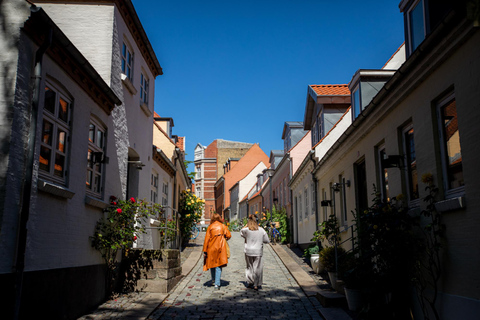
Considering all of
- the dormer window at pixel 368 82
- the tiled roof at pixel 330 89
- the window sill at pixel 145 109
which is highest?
the tiled roof at pixel 330 89

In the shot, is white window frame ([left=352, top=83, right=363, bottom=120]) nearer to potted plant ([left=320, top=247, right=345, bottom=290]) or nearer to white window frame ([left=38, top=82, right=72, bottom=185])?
potted plant ([left=320, top=247, right=345, bottom=290])

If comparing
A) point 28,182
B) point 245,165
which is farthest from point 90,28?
point 245,165

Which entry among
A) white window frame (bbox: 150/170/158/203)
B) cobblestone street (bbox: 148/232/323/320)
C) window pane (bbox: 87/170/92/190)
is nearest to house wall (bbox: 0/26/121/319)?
window pane (bbox: 87/170/92/190)

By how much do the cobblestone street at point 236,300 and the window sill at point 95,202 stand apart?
6.92ft

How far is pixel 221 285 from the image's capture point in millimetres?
11594

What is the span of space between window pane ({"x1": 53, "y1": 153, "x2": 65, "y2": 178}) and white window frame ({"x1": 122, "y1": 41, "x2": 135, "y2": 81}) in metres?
4.13

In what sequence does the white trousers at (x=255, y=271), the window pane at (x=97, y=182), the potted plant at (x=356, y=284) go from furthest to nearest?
the white trousers at (x=255, y=271), the window pane at (x=97, y=182), the potted plant at (x=356, y=284)

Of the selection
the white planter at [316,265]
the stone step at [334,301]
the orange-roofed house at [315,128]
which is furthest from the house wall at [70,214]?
the orange-roofed house at [315,128]

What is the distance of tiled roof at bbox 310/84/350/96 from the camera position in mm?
17528

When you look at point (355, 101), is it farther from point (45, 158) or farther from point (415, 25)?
point (45, 158)

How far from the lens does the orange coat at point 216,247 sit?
10797 mm

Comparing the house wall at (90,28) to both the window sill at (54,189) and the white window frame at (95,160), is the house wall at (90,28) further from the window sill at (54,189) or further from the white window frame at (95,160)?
the window sill at (54,189)

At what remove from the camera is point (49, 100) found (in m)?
6.64

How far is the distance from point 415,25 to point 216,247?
246 inches
